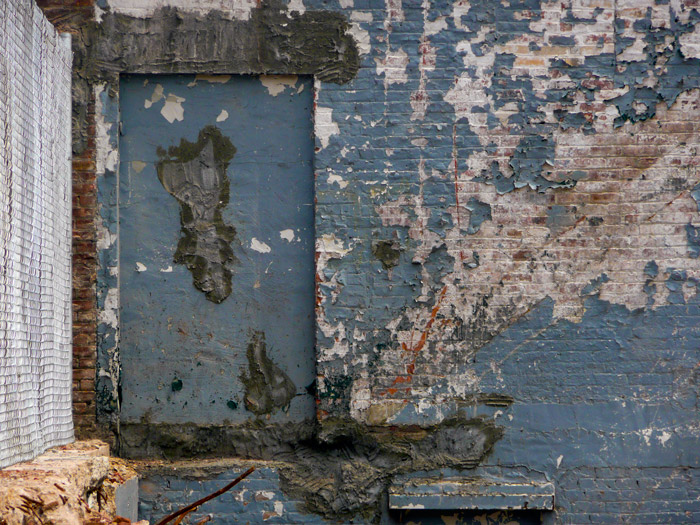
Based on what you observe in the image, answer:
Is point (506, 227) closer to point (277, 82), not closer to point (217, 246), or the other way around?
point (277, 82)

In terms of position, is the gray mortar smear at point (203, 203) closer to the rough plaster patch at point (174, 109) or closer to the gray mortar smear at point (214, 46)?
the rough plaster patch at point (174, 109)

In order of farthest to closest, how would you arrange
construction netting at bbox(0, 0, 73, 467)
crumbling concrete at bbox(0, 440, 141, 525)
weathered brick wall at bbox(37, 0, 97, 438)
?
weathered brick wall at bbox(37, 0, 97, 438) < construction netting at bbox(0, 0, 73, 467) < crumbling concrete at bbox(0, 440, 141, 525)

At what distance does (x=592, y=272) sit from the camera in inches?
178

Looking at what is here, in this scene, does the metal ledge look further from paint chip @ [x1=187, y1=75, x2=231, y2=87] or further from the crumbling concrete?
paint chip @ [x1=187, y1=75, x2=231, y2=87]

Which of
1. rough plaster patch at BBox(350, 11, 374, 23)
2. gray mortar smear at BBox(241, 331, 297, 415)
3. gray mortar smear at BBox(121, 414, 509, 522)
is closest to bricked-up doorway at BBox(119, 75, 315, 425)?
gray mortar smear at BBox(241, 331, 297, 415)

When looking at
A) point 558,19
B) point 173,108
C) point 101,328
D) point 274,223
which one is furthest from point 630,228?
point 101,328

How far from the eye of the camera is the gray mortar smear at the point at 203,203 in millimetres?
4586

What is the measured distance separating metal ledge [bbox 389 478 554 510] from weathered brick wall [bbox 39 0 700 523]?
0.13 metres

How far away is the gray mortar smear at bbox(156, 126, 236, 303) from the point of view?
4.59 meters

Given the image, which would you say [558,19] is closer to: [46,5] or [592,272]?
[592,272]

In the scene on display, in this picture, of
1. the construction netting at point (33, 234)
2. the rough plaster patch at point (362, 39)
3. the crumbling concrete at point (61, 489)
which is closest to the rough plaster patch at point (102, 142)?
the construction netting at point (33, 234)

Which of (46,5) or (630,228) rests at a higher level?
(46,5)

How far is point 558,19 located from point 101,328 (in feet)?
11.5

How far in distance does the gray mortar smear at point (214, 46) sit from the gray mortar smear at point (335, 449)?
2.14 meters
